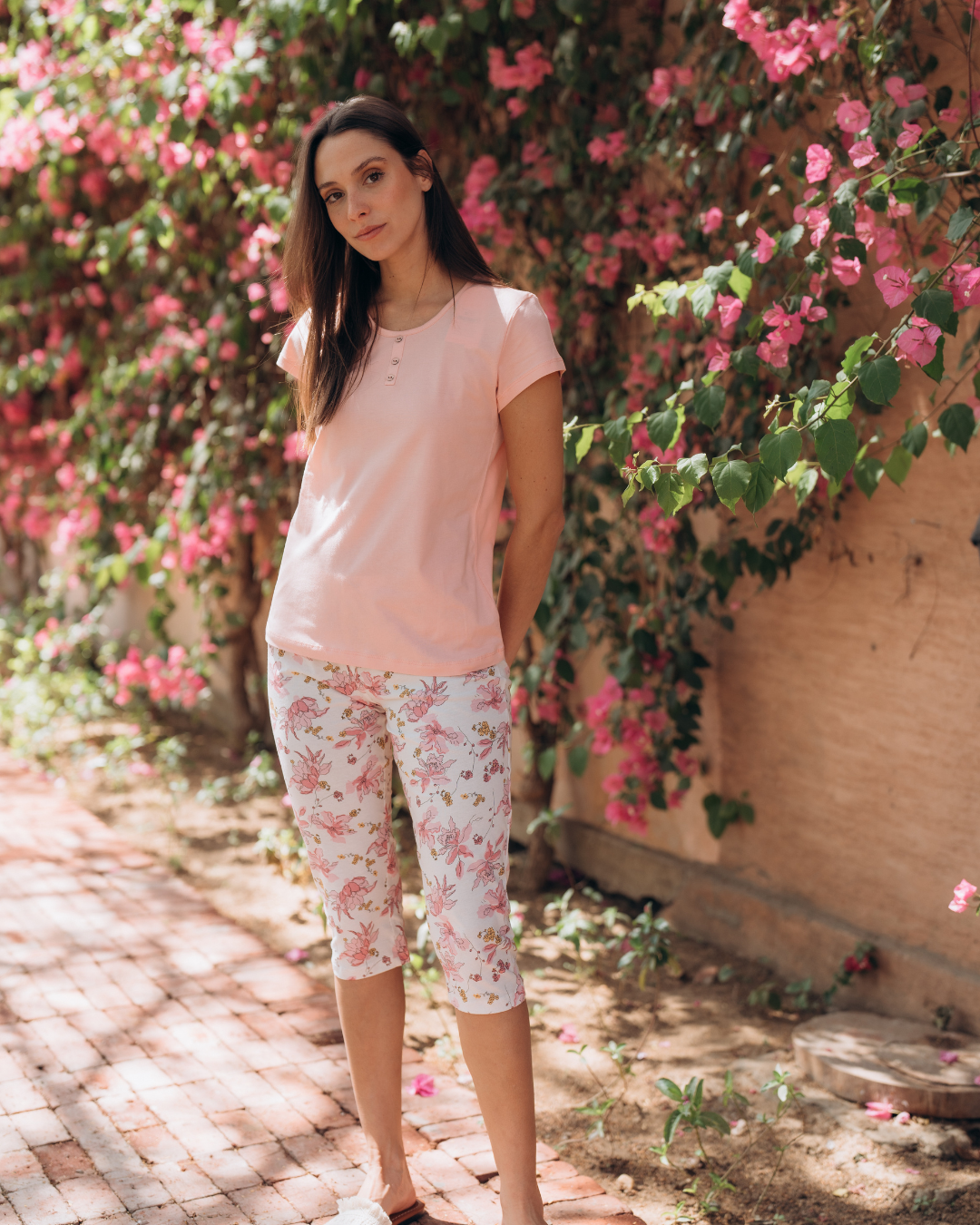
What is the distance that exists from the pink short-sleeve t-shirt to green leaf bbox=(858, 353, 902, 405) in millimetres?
451

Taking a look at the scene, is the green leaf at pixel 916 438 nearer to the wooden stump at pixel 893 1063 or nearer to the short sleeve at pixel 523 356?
the short sleeve at pixel 523 356

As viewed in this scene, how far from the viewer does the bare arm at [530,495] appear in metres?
1.85

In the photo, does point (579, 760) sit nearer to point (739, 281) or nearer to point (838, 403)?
point (739, 281)

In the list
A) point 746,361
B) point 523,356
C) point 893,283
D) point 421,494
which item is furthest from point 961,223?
point 421,494

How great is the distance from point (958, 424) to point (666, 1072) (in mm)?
1549

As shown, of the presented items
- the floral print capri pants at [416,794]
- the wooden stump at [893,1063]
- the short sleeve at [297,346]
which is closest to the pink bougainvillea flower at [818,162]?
the short sleeve at [297,346]

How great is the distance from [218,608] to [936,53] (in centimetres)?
388

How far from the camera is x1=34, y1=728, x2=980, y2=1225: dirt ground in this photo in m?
2.24

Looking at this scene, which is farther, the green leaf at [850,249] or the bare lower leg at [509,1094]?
the green leaf at [850,249]

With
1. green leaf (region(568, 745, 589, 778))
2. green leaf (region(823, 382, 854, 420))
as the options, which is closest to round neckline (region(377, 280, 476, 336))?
green leaf (region(823, 382, 854, 420))

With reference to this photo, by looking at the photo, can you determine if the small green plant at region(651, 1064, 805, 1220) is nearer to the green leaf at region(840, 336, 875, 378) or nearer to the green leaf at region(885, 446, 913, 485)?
the green leaf at region(885, 446, 913, 485)

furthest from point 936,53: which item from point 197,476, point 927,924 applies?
point 197,476

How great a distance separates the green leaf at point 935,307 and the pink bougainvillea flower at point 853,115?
621 millimetres

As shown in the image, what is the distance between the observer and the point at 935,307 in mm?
1845
